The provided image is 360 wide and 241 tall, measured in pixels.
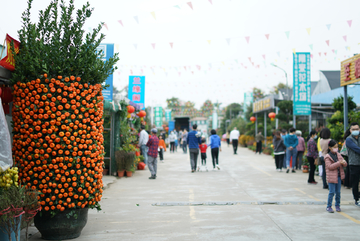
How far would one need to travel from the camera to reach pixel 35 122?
5074 millimetres

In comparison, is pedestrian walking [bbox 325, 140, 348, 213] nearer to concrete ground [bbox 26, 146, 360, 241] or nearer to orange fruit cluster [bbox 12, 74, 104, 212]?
concrete ground [bbox 26, 146, 360, 241]

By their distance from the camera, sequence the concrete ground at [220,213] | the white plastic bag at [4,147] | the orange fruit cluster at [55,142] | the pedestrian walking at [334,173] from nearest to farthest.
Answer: the white plastic bag at [4,147], the orange fruit cluster at [55,142], the concrete ground at [220,213], the pedestrian walking at [334,173]

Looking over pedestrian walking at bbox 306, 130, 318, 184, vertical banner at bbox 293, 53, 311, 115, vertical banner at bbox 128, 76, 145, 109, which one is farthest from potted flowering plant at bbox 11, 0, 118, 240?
vertical banner at bbox 128, 76, 145, 109

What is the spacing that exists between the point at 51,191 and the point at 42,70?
1.77 metres

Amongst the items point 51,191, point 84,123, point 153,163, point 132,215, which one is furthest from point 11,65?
point 153,163

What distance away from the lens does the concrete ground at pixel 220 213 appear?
18.3 ft

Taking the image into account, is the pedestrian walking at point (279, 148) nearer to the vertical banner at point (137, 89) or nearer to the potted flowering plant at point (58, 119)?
the vertical banner at point (137, 89)

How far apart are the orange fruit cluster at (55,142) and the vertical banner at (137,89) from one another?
15.4 metres

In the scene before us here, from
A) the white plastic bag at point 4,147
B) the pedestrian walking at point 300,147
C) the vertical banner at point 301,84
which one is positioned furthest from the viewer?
the vertical banner at point 301,84

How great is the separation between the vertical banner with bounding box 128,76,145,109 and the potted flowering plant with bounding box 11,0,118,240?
15152 millimetres

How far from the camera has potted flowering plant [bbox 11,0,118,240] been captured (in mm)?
5082

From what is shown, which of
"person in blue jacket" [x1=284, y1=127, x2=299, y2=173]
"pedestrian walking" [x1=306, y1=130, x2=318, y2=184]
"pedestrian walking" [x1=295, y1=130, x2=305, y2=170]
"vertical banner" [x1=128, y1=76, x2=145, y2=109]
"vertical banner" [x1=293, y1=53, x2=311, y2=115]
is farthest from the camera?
"vertical banner" [x1=128, y1=76, x2=145, y2=109]

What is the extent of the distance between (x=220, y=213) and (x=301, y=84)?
42.1 feet

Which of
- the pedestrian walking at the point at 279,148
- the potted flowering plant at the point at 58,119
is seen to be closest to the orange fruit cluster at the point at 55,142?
the potted flowering plant at the point at 58,119
